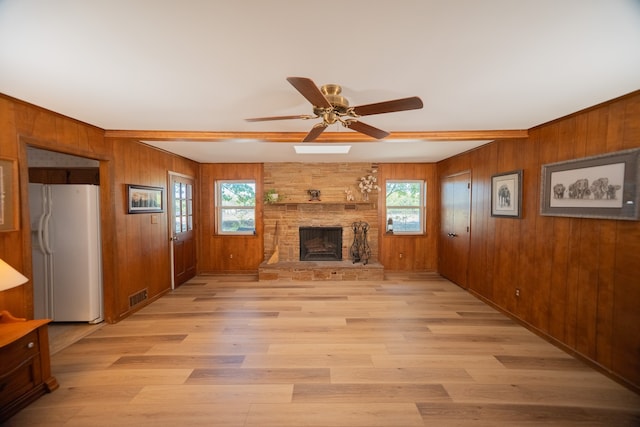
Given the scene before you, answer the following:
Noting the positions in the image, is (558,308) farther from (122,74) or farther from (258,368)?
(122,74)

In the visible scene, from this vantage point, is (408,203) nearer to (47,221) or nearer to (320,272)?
(320,272)

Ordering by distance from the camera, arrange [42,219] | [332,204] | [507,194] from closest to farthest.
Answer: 1. [42,219]
2. [507,194]
3. [332,204]

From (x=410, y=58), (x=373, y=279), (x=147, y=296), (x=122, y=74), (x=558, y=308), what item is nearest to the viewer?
(x=410, y=58)

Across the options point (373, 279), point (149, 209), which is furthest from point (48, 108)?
point (373, 279)

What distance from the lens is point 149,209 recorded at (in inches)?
155

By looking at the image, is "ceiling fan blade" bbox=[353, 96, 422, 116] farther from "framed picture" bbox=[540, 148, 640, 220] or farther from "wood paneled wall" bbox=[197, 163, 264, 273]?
"wood paneled wall" bbox=[197, 163, 264, 273]

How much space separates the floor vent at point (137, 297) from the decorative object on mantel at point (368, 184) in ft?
14.0

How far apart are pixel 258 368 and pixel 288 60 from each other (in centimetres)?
256

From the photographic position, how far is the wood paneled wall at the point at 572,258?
2096 mm

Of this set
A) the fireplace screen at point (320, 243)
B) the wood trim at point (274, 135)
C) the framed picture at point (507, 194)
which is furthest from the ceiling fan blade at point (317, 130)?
the fireplace screen at point (320, 243)

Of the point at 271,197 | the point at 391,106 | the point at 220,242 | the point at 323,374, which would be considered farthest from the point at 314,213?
the point at 391,106

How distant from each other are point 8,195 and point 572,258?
17.1ft

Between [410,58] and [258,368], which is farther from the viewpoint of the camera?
[258,368]

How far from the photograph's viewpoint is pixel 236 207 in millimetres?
5691
